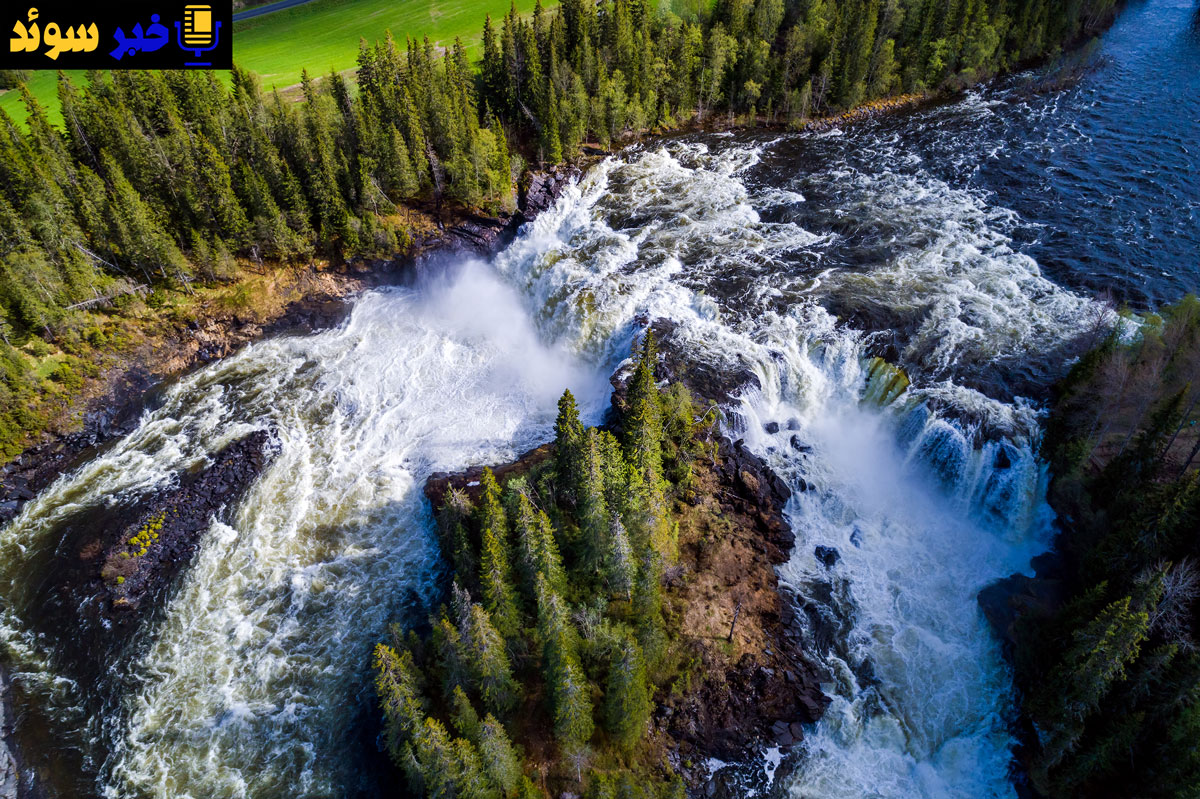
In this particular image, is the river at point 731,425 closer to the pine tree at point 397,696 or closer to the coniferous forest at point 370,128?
the pine tree at point 397,696

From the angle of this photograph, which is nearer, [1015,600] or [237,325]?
[1015,600]

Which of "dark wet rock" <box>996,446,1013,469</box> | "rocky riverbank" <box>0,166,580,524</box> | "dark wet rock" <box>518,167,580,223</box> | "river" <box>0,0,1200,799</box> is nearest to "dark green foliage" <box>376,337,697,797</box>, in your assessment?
"river" <box>0,0,1200,799</box>

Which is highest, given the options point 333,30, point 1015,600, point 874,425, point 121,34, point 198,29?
point 333,30

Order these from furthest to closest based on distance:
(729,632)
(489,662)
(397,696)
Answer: (729,632) < (489,662) < (397,696)

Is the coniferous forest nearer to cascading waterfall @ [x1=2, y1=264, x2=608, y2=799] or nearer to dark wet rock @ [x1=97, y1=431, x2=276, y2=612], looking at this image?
cascading waterfall @ [x1=2, y1=264, x2=608, y2=799]

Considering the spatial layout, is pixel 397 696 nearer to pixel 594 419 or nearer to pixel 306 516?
pixel 306 516

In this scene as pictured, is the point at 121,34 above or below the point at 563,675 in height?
above

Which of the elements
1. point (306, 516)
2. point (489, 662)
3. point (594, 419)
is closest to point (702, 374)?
point (594, 419)
